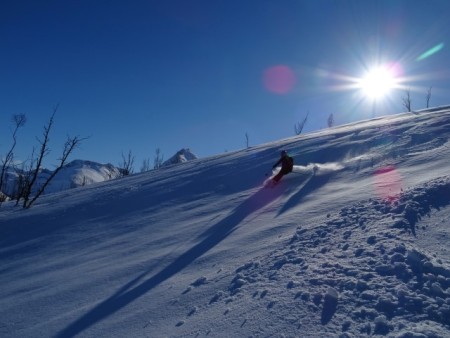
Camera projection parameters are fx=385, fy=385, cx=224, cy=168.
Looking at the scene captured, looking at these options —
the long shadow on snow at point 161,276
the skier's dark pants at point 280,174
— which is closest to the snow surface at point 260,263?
the long shadow on snow at point 161,276

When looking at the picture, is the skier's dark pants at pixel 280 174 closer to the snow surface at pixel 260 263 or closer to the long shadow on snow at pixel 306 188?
the snow surface at pixel 260 263

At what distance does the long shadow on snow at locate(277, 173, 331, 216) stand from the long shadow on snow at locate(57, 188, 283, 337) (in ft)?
2.39

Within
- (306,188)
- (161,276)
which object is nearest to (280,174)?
(306,188)

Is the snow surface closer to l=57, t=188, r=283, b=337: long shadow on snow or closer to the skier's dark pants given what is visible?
l=57, t=188, r=283, b=337: long shadow on snow

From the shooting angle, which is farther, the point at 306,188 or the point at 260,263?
the point at 306,188

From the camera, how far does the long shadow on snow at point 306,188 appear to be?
325 inches

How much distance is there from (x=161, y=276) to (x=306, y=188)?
16.7ft

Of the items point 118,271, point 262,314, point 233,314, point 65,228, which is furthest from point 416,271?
Answer: point 65,228

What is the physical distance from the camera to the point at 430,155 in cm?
976

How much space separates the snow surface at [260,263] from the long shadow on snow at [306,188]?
0.08m

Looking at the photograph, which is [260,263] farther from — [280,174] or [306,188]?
[280,174]

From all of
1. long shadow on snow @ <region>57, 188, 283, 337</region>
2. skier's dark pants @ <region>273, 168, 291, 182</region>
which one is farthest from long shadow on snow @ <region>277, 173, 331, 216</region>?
skier's dark pants @ <region>273, 168, 291, 182</region>

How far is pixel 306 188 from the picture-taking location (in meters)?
9.74

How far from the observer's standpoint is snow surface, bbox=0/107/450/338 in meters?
3.73
